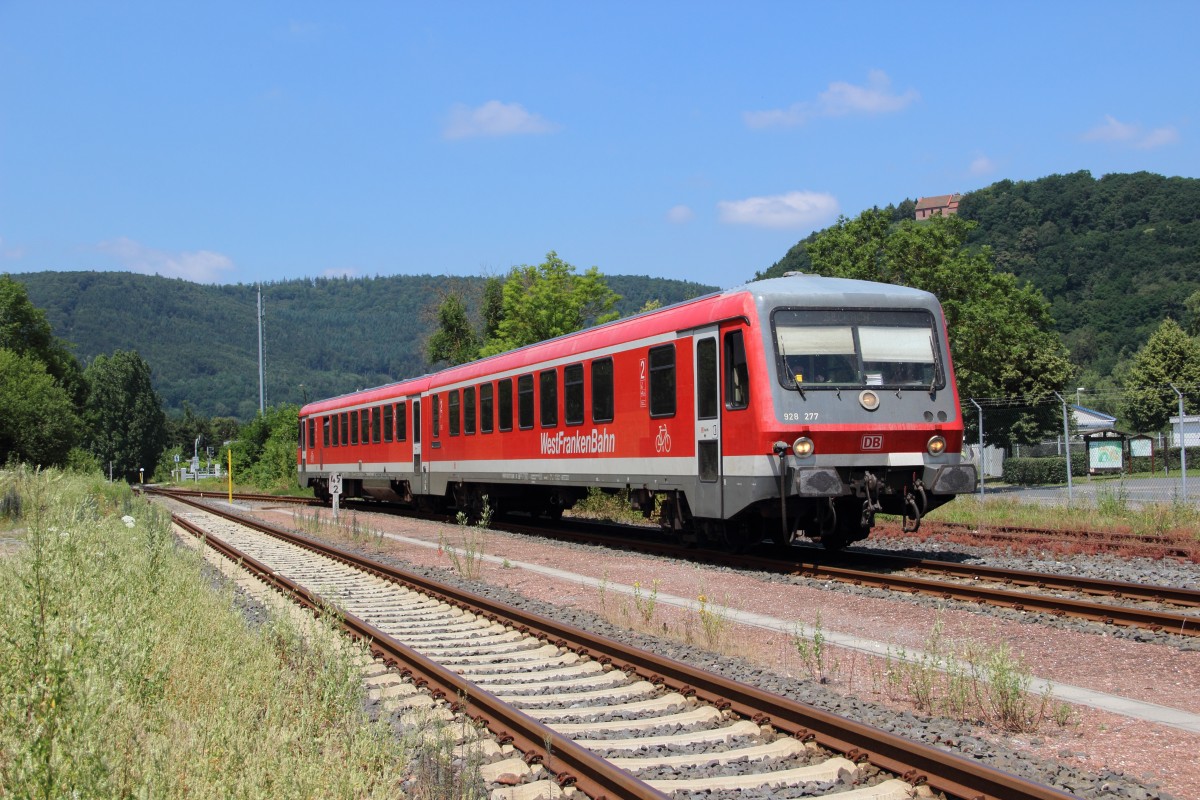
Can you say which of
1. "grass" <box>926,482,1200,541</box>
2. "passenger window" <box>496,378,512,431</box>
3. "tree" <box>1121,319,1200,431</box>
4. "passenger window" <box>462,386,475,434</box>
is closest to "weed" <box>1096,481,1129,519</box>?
"grass" <box>926,482,1200,541</box>

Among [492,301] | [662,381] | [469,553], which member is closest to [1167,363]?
[492,301]

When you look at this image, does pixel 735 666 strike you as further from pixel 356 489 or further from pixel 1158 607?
pixel 356 489

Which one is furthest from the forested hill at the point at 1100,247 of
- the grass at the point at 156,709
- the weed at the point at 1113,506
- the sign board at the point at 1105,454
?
the grass at the point at 156,709

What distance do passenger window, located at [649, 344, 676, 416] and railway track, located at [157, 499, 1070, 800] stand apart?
189 inches

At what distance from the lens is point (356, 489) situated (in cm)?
3344

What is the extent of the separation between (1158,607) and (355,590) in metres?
8.69

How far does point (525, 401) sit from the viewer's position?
19.7 metres

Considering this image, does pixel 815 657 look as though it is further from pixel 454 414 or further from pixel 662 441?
pixel 454 414

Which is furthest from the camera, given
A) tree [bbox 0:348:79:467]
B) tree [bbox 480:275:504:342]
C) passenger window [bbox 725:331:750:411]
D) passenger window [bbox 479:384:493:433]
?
tree [bbox 480:275:504:342]

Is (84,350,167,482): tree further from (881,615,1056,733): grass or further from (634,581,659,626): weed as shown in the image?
(881,615,1056,733): grass

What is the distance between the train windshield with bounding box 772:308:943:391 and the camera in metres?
13.0

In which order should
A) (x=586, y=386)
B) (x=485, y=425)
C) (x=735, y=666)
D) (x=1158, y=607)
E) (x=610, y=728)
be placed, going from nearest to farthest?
(x=610, y=728)
(x=735, y=666)
(x=1158, y=607)
(x=586, y=386)
(x=485, y=425)

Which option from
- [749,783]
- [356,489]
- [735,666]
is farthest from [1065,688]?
[356,489]

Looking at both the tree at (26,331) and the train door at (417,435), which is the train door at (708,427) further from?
the tree at (26,331)
